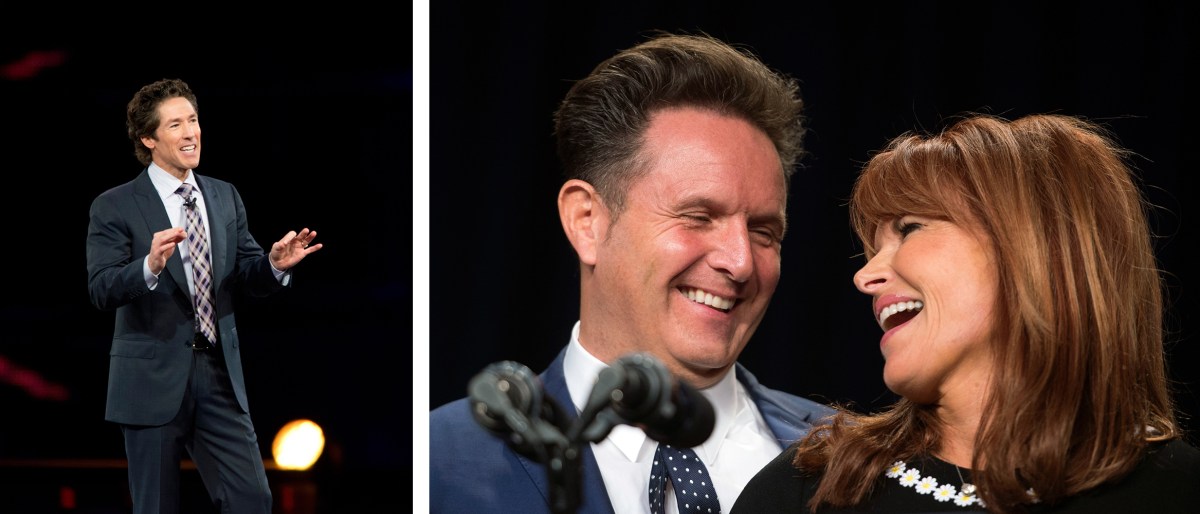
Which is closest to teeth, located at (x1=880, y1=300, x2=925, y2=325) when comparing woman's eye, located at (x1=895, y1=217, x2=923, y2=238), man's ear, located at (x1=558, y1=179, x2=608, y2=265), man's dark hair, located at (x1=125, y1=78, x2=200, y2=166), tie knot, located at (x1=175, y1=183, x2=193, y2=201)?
woman's eye, located at (x1=895, y1=217, x2=923, y2=238)

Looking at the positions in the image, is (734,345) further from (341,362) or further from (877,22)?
(341,362)

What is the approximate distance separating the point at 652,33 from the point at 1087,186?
3.34ft

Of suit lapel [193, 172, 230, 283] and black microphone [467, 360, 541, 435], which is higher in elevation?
black microphone [467, 360, 541, 435]

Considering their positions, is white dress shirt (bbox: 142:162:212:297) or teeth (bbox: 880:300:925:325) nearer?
teeth (bbox: 880:300:925:325)

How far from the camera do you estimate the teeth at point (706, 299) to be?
2271 millimetres

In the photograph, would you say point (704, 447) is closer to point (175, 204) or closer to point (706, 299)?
point (706, 299)

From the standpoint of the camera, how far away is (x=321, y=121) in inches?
109

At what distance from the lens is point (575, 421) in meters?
1.25

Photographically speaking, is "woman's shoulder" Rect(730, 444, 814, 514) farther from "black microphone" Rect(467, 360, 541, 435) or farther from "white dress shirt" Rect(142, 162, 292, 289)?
"white dress shirt" Rect(142, 162, 292, 289)

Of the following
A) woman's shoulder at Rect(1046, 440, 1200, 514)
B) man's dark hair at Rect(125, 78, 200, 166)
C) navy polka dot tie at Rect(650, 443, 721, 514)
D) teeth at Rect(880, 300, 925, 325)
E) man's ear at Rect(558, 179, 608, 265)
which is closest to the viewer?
woman's shoulder at Rect(1046, 440, 1200, 514)

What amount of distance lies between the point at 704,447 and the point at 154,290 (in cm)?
117

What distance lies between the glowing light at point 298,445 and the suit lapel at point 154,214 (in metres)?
0.44

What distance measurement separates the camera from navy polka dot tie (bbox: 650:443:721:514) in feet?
7.27

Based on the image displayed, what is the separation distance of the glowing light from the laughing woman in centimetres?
121
